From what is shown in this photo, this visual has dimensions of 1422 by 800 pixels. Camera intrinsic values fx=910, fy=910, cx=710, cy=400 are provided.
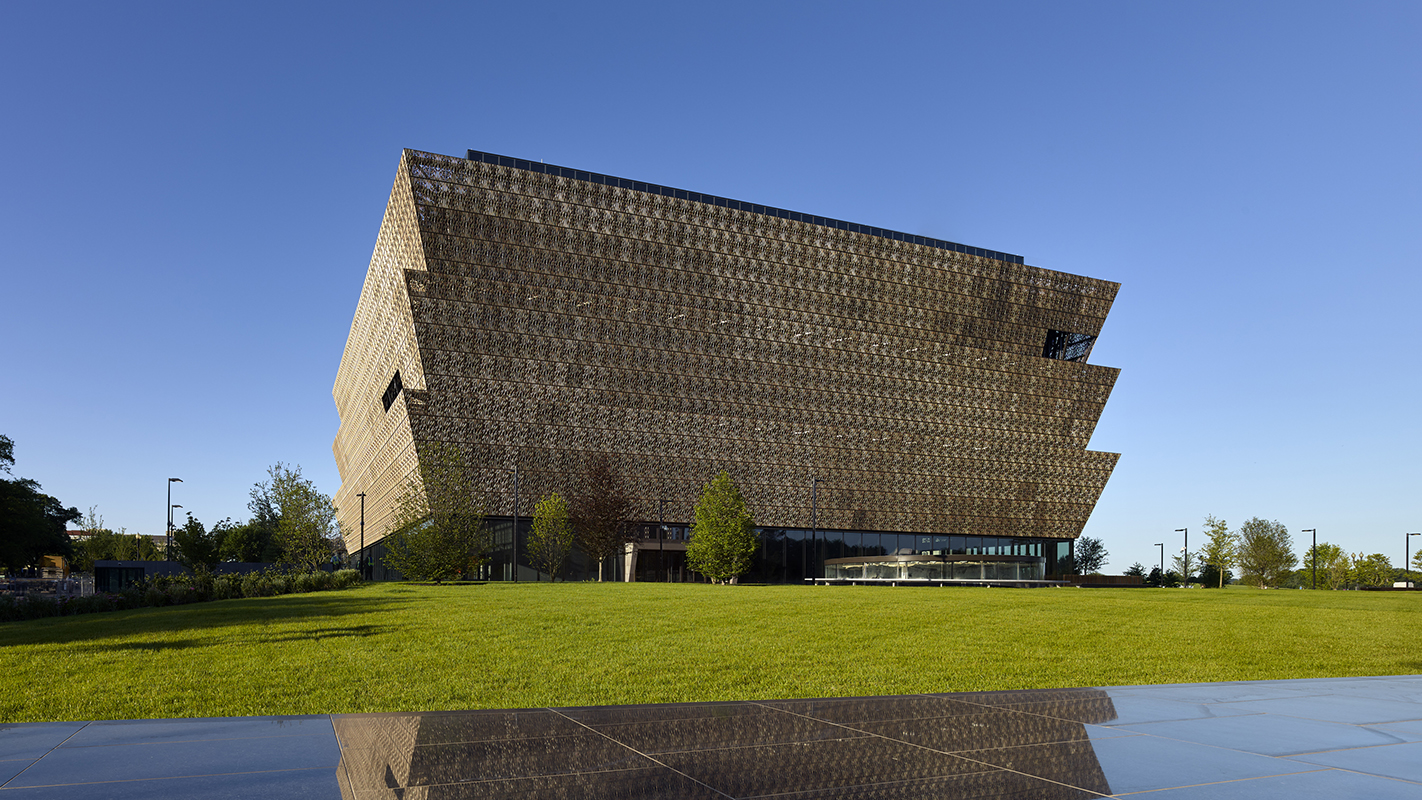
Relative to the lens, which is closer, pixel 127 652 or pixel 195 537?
pixel 127 652

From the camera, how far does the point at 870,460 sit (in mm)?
82312

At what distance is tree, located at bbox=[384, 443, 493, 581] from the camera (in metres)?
53.7

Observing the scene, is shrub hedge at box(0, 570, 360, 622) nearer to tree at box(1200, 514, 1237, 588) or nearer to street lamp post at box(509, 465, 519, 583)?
street lamp post at box(509, 465, 519, 583)

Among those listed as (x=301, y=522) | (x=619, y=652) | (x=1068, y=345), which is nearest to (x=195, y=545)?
(x=301, y=522)

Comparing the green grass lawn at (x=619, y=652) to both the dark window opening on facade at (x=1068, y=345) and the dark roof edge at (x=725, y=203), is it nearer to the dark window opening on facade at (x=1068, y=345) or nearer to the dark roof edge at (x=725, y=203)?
the dark roof edge at (x=725, y=203)

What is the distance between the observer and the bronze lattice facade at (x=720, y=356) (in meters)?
67.6

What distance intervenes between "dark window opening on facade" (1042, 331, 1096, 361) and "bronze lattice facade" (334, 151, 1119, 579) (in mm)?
210

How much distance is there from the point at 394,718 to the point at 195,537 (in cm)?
6715

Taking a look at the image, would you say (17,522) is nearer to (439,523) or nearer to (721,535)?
(439,523)

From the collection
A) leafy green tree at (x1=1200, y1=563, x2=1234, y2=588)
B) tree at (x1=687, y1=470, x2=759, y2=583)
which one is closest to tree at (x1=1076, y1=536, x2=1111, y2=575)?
leafy green tree at (x1=1200, y1=563, x2=1234, y2=588)

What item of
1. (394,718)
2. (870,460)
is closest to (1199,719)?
(394,718)

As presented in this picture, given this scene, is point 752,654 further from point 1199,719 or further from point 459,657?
point 1199,719

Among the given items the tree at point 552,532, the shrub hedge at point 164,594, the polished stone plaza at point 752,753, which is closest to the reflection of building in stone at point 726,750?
the polished stone plaza at point 752,753

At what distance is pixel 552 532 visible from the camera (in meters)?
66.4
